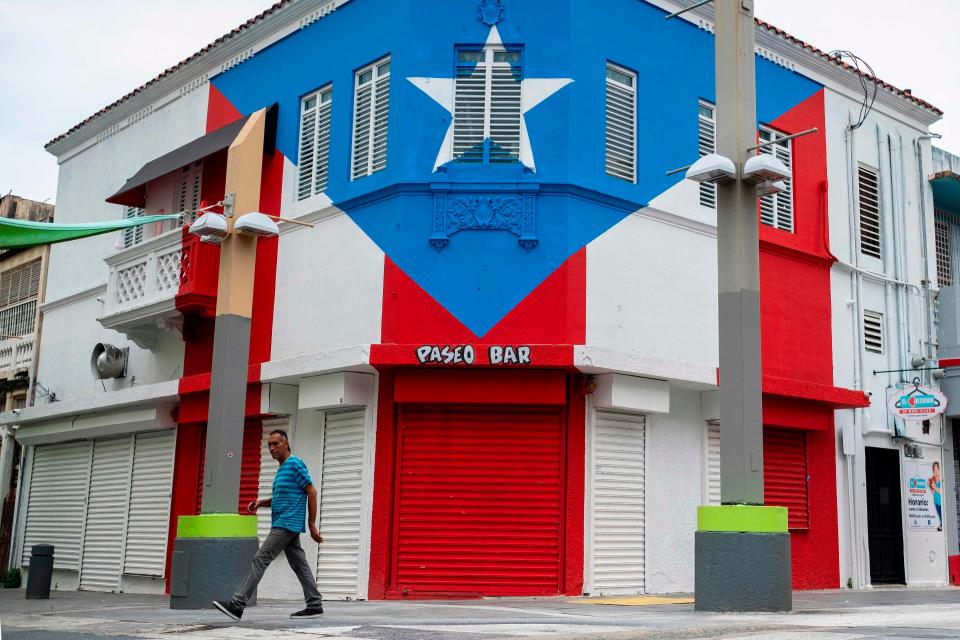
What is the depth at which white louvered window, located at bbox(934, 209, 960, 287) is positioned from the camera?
875 inches

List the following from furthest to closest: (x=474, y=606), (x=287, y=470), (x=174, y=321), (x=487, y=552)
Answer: (x=174, y=321) < (x=487, y=552) < (x=474, y=606) < (x=287, y=470)

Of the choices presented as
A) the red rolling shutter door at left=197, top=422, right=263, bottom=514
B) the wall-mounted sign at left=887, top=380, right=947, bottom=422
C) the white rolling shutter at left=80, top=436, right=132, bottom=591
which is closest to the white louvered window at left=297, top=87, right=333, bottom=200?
the red rolling shutter door at left=197, top=422, right=263, bottom=514

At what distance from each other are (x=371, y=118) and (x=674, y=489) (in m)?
Result: 7.02

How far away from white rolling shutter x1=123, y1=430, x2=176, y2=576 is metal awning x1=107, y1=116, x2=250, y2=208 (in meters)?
4.49

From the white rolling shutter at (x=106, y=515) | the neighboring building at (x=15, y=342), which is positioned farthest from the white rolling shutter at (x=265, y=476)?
the neighboring building at (x=15, y=342)

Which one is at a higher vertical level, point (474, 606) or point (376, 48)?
point (376, 48)

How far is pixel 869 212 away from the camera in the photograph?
66.4 ft

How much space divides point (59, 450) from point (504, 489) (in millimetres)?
12033

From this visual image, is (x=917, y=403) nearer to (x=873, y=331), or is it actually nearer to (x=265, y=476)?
(x=873, y=331)

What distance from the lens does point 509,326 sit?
14984 millimetres

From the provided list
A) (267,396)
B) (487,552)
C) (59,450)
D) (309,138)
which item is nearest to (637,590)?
(487,552)

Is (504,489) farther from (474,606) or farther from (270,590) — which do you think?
(270,590)

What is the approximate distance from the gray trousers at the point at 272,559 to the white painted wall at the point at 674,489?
6.45 metres

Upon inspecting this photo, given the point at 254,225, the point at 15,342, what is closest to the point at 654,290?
the point at 254,225
